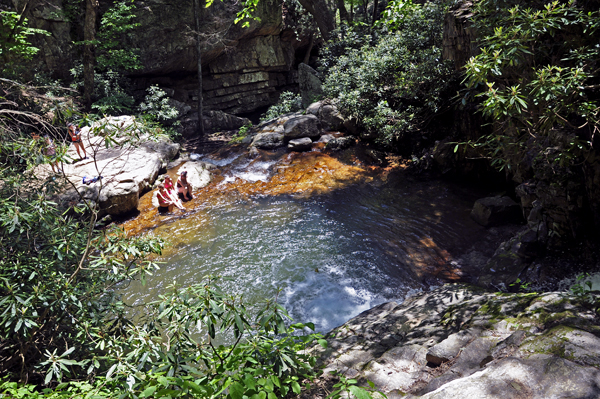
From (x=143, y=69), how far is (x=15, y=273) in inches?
618

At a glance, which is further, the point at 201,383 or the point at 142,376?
the point at 142,376

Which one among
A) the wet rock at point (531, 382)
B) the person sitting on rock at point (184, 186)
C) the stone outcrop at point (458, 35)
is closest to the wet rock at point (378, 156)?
the stone outcrop at point (458, 35)

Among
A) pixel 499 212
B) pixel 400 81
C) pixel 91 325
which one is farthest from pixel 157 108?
pixel 499 212

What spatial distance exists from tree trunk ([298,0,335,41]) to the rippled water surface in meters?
11.1

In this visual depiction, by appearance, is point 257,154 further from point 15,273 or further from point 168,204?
point 15,273

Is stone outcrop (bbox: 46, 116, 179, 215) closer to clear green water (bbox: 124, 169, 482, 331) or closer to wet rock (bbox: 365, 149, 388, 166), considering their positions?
clear green water (bbox: 124, 169, 482, 331)

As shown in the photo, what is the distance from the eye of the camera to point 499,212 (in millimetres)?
7410

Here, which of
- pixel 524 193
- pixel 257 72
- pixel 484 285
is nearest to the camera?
pixel 484 285

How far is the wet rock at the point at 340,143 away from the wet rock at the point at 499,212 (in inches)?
231

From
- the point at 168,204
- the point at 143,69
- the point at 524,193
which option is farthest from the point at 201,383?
the point at 143,69

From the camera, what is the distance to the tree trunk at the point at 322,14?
16875 mm

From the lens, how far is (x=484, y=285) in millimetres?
5668

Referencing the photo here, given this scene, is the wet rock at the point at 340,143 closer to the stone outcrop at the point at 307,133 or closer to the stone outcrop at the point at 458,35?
the stone outcrop at the point at 307,133

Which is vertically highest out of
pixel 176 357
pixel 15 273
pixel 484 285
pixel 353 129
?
pixel 353 129
